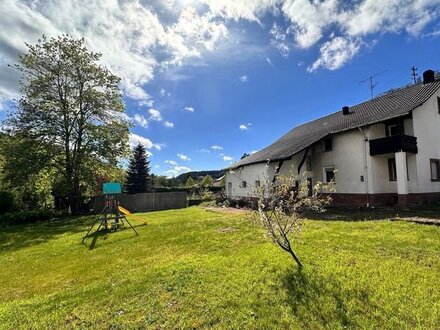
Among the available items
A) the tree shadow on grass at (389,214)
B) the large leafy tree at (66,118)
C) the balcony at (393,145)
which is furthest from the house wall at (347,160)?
the large leafy tree at (66,118)

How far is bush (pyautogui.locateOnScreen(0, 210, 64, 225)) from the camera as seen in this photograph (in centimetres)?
1776

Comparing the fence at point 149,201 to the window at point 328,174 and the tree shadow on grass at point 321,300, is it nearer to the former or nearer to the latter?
the window at point 328,174

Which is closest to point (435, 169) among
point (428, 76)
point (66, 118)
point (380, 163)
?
point (380, 163)

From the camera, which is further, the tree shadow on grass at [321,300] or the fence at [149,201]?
the fence at [149,201]

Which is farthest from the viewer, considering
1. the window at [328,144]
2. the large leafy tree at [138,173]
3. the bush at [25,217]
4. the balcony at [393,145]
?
the large leafy tree at [138,173]

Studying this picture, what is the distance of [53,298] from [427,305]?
6733mm

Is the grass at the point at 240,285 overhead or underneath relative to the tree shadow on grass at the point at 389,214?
underneath

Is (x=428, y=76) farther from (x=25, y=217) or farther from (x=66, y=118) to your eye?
(x=25, y=217)

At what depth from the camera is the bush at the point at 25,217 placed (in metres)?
17.8

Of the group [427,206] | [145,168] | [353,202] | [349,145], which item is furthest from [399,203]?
[145,168]

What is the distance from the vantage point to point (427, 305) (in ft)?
13.4

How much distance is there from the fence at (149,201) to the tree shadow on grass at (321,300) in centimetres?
2208

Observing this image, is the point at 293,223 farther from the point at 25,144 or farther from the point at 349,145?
the point at 25,144

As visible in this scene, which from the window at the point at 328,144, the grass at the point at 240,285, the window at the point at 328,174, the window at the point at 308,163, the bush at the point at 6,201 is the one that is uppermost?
the window at the point at 328,144
